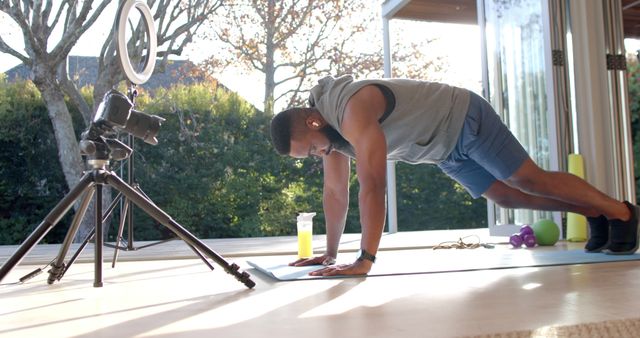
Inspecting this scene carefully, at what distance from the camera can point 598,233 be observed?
252cm

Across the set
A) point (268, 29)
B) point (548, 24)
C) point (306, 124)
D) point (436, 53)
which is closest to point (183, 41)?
point (268, 29)

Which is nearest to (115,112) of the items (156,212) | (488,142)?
(156,212)

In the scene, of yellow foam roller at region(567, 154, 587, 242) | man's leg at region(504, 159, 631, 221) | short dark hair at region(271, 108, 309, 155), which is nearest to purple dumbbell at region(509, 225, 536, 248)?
yellow foam roller at region(567, 154, 587, 242)

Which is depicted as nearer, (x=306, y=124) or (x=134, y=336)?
(x=134, y=336)

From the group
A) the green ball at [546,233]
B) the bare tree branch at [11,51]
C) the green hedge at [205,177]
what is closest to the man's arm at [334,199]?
the green ball at [546,233]

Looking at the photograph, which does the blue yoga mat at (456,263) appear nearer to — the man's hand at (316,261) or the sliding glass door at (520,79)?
the man's hand at (316,261)

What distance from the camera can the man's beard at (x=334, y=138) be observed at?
2114mm

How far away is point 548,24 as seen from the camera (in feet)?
12.9

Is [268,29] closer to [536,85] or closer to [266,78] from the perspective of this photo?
[266,78]

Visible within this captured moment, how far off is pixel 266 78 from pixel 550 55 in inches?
211

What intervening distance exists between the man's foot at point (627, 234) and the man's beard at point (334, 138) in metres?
1.12

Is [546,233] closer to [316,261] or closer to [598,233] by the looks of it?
[598,233]

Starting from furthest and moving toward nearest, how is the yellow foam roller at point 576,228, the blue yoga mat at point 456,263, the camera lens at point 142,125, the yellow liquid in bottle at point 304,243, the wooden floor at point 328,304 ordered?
the yellow foam roller at point 576,228, the yellow liquid in bottle at point 304,243, the blue yoga mat at point 456,263, the camera lens at point 142,125, the wooden floor at point 328,304

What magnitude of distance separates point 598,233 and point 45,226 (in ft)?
7.06
